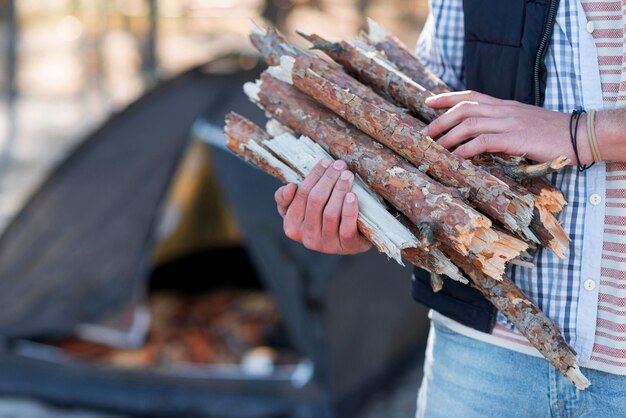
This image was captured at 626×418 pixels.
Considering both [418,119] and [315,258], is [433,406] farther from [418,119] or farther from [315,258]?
[315,258]

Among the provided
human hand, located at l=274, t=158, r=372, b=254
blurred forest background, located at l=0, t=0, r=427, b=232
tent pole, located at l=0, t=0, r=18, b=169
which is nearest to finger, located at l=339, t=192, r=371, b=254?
human hand, located at l=274, t=158, r=372, b=254

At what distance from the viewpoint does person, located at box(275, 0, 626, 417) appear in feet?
4.63

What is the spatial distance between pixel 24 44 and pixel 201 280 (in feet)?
28.9

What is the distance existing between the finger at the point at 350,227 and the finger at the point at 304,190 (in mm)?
72

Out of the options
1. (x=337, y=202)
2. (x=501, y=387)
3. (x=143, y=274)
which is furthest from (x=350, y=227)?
(x=143, y=274)

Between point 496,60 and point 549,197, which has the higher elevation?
point 496,60

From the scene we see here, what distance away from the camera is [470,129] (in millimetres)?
1439

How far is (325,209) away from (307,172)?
0.10 metres

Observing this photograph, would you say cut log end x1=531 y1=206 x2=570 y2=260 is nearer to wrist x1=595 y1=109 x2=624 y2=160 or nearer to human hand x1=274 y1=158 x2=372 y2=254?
wrist x1=595 y1=109 x2=624 y2=160

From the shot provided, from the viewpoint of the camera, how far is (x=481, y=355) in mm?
1556

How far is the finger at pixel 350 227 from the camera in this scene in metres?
1.47

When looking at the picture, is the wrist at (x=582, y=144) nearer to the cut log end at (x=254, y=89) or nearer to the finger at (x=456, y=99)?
the finger at (x=456, y=99)

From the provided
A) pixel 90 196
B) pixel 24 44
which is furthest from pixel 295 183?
pixel 24 44

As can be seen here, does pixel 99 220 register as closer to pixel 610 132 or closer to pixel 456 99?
pixel 456 99
